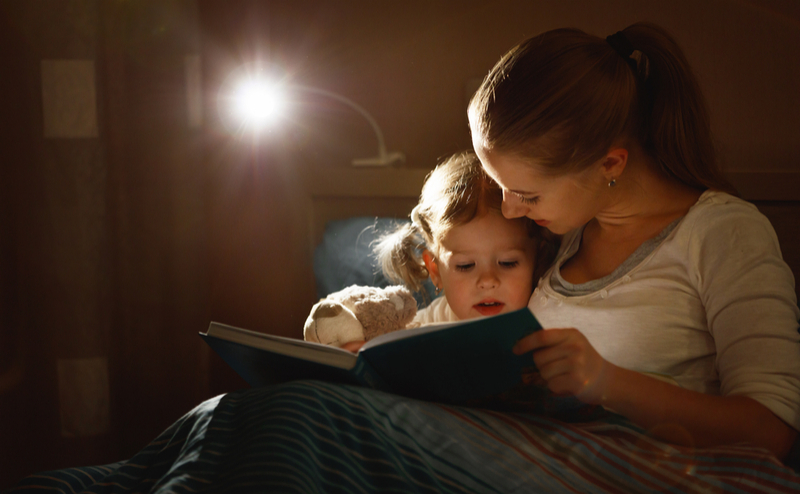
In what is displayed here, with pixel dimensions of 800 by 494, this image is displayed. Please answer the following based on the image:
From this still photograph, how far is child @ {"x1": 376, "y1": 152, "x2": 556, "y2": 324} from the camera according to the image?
112 centimetres

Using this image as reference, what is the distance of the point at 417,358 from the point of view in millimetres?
724

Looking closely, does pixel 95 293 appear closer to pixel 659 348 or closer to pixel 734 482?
pixel 659 348

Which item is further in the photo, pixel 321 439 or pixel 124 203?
pixel 124 203

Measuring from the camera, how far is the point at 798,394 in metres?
0.76

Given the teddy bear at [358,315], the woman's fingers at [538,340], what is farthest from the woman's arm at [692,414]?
the teddy bear at [358,315]

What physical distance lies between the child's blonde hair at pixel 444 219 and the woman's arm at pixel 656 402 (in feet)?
1.47

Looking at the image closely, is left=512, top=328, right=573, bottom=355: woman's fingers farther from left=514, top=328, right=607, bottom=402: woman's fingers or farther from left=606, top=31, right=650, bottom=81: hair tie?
left=606, top=31, right=650, bottom=81: hair tie

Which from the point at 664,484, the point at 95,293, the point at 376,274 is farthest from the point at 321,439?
the point at 95,293

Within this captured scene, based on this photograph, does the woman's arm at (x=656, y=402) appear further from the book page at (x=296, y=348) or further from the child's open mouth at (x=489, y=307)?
the child's open mouth at (x=489, y=307)

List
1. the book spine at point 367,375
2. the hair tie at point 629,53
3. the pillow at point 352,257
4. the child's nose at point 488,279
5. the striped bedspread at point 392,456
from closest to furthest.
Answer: the striped bedspread at point 392,456 < the book spine at point 367,375 < the hair tie at point 629,53 < the child's nose at point 488,279 < the pillow at point 352,257

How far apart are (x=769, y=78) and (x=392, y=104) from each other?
1.02 metres

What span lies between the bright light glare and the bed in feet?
3.85

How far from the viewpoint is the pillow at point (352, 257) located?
4.73ft

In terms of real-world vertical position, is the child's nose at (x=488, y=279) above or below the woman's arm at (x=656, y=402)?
above
